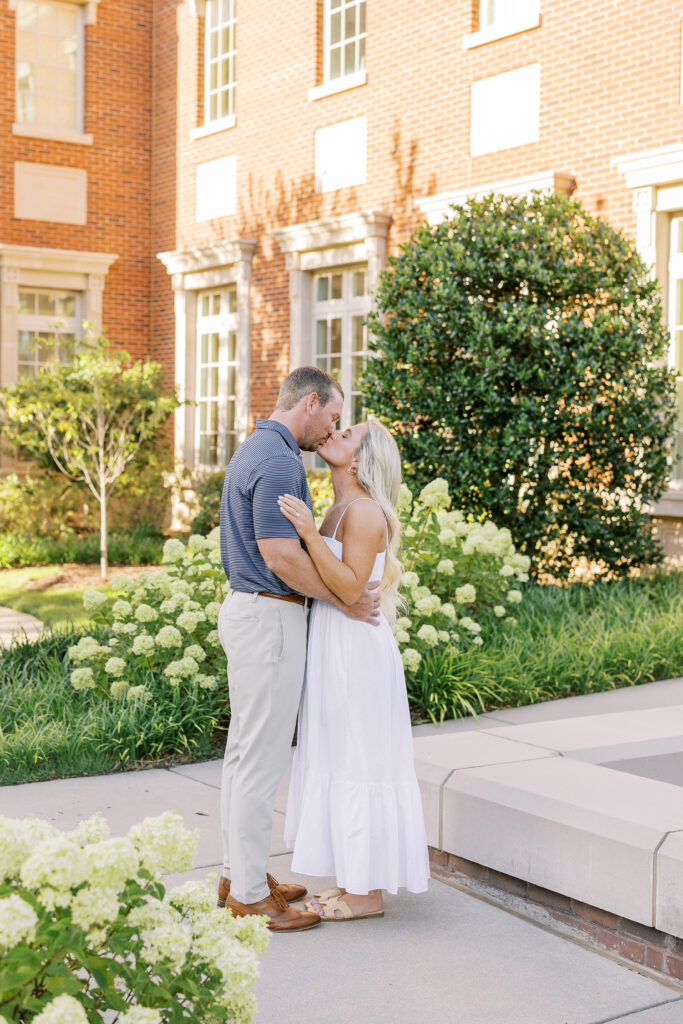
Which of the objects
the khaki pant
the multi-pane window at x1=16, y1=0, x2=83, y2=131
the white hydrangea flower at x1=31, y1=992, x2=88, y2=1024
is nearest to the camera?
the white hydrangea flower at x1=31, y1=992, x2=88, y2=1024

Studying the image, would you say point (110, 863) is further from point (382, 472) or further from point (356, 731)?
point (382, 472)

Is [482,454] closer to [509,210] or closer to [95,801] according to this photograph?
[509,210]

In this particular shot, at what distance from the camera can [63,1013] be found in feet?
6.27

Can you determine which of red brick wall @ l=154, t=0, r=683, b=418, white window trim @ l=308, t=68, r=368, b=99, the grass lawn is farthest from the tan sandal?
white window trim @ l=308, t=68, r=368, b=99

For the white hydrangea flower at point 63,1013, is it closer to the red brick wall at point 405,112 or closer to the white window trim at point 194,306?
the red brick wall at point 405,112

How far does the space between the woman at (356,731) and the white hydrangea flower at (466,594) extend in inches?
122

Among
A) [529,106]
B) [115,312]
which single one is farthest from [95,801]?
[115,312]

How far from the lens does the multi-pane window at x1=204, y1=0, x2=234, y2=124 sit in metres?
16.2

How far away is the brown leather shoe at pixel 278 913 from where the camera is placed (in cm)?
373

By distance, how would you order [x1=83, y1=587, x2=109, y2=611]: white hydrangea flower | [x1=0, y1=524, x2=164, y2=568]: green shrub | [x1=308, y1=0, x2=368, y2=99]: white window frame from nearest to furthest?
[x1=83, y1=587, x2=109, y2=611]: white hydrangea flower, [x1=308, y1=0, x2=368, y2=99]: white window frame, [x1=0, y1=524, x2=164, y2=568]: green shrub

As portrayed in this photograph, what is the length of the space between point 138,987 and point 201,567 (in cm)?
476

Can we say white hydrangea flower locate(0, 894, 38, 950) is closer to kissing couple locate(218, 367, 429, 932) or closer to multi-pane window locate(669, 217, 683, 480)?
kissing couple locate(218, 367, 429, 932)

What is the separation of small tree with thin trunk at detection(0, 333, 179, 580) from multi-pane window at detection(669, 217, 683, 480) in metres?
6.12

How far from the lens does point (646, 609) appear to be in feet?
27.9
